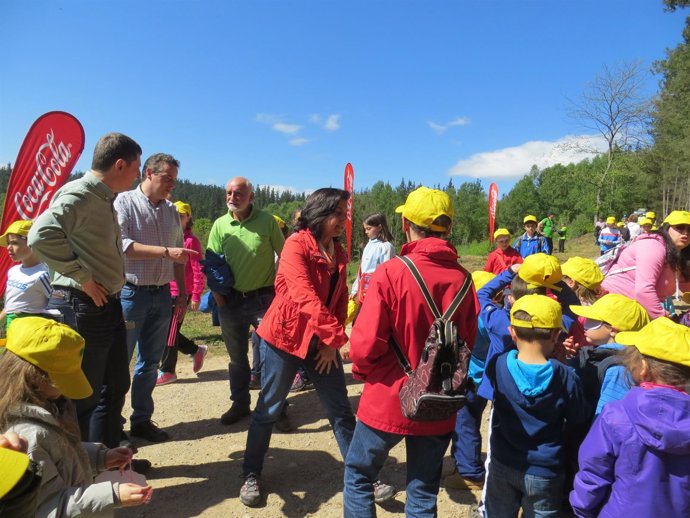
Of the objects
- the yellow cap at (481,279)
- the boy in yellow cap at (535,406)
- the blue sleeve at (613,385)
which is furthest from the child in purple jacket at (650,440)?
the yellow cap at (481,279)

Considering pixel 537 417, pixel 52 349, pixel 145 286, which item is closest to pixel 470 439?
pixel 537 417

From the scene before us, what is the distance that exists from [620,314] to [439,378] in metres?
1.29

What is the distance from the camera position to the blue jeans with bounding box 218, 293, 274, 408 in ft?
12.4

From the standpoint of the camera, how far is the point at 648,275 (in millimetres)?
3150

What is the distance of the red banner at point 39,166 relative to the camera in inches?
225

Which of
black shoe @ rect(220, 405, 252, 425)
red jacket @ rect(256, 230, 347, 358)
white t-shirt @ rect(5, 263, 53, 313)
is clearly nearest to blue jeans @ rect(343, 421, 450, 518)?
red jacket @ rect(256, 230, 347, 358)

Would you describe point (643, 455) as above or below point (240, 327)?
below

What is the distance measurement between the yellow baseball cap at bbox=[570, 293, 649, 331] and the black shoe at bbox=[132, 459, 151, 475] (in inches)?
123

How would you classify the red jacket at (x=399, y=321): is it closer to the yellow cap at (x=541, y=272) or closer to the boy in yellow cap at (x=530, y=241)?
the yellow cap at (x=541, y=272)

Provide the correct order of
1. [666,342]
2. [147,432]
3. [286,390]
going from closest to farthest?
1. [666,342]
2. [286,390]
3. [147,432]

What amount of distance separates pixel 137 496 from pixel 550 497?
6.01ft

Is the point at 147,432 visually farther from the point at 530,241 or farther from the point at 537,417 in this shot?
the point at 530,241

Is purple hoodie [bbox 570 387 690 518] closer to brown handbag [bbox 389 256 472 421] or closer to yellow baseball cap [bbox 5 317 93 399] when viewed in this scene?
brown handbag [bbox 389 256 472 421]

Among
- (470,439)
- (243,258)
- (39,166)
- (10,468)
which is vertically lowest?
(470,439)
